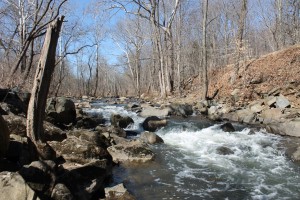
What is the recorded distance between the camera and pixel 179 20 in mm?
32906

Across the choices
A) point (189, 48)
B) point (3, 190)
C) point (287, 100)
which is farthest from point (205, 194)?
point (189, 48)

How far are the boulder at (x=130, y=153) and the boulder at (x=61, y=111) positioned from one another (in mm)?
4573

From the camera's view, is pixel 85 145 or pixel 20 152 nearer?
pixel 20 152

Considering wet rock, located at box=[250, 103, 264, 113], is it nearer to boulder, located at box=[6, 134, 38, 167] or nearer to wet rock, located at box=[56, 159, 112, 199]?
wet rock, located at box=[56, 159, 112, 199]

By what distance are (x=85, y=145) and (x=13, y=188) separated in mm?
3462

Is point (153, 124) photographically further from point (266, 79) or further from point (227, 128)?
point (266, 79)

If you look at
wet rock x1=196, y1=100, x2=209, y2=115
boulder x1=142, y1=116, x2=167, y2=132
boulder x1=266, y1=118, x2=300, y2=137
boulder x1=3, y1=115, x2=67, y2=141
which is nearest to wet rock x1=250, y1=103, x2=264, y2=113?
wet rock x1=196, y1=100, x2=209, y2=115

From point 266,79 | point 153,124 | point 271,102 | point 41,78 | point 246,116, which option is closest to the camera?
point 41,78

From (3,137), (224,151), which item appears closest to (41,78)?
(3,137)

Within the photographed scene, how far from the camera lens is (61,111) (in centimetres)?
1368

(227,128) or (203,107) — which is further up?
(203,107)

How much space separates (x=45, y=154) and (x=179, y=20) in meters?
28.2

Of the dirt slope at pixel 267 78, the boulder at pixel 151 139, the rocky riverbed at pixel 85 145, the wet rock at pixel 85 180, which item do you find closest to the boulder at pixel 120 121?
the rocky riverbed at pixel 85 145

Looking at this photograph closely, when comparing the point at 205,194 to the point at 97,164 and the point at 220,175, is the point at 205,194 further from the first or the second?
the point at 97,164
